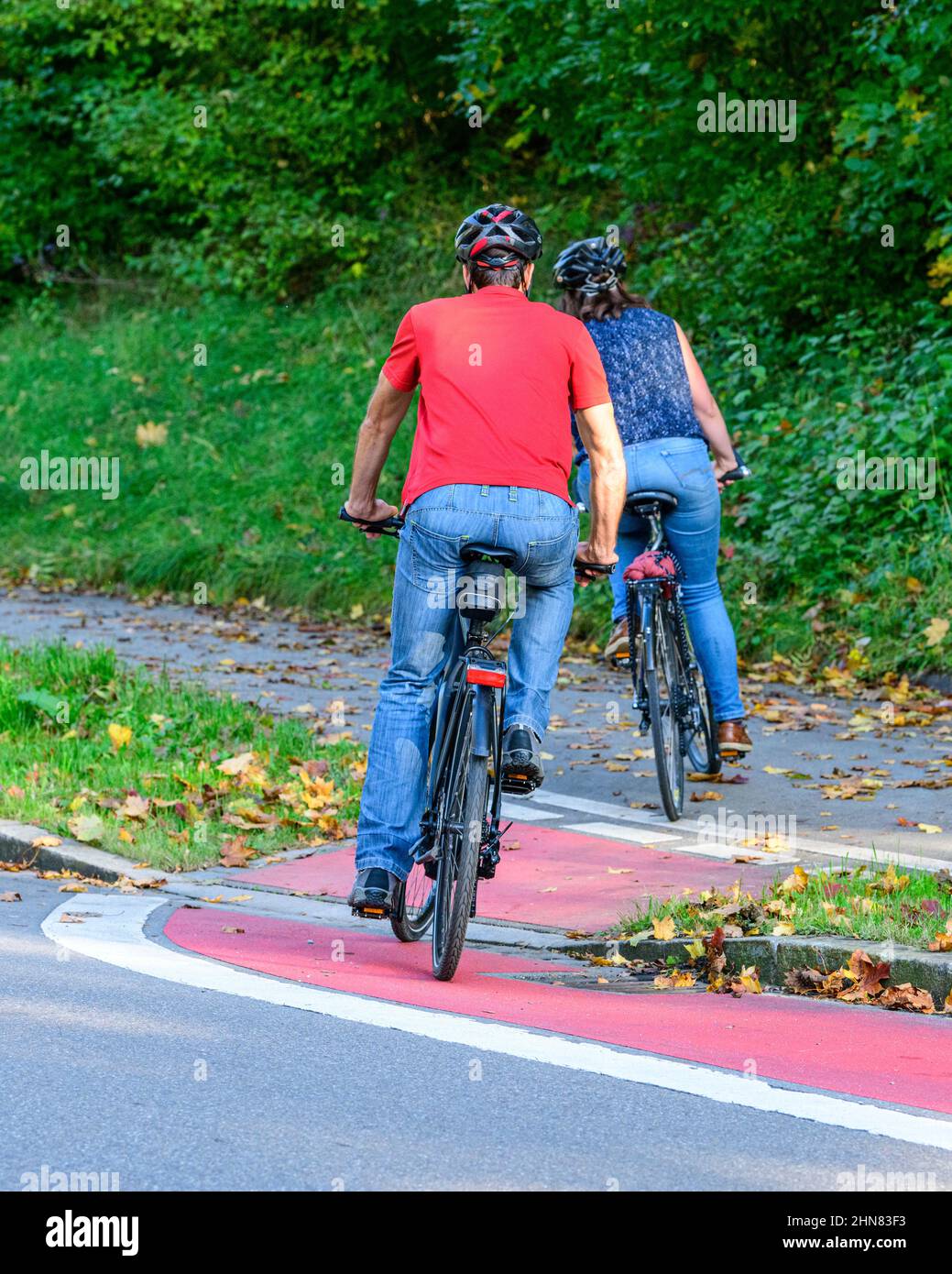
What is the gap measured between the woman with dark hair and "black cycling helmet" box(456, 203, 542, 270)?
7.09 ft

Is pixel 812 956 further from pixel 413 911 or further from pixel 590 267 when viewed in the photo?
pixel 590 267

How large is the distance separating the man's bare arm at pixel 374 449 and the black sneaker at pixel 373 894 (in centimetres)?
110

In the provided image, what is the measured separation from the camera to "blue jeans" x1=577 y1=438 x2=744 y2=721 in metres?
7.89

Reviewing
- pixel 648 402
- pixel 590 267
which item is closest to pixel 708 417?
pixel 648 402

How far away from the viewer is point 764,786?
329 inches

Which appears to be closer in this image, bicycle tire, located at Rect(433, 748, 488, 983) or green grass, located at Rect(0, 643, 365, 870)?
bicycle tire, located at Rect(433, 748, 488, 983)

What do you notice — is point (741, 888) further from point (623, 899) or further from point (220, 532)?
point (220, 532)

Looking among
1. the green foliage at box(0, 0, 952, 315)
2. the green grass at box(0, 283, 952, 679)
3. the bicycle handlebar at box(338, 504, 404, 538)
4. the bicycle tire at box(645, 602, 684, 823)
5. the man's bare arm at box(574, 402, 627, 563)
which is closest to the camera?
the man's bare arm at box(574, 402, 627, 563)

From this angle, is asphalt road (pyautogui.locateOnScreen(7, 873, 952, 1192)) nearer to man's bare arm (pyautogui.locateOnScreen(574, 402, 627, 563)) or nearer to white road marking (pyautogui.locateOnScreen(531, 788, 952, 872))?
man's bare arm (pyautogui.locateOnScreen(574, 402, 627, 563))

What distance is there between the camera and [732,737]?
8.16 meters

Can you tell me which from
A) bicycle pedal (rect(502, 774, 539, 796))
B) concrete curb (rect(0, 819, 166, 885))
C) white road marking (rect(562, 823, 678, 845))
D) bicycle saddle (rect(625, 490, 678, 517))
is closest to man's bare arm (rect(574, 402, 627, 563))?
bicycle pedal (rect(502, 774, 539, 796))

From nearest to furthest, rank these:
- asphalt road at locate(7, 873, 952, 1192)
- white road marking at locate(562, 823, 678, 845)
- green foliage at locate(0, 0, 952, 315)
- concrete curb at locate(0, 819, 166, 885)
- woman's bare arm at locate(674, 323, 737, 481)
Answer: asphalt road at locate(7, 873, 952, 1192) < concrete curb at locate(0, 819, 166, 885) < white road marking at locate(562, 823, 678, 845) < woman's bare arm at locate(674, 323, 737, 481) < green foliage at locate(0, 0, 952, 315)

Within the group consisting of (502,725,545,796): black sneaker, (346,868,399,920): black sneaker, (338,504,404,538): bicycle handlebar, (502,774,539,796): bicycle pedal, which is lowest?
(346,868,399,920): black sneaker

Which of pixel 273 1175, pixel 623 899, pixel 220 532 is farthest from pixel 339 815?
pixel 220 532
